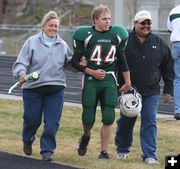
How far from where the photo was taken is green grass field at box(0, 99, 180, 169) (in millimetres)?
8023

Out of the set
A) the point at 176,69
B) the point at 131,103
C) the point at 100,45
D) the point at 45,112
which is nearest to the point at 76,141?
the point at 45,112

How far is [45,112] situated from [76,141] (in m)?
1.64

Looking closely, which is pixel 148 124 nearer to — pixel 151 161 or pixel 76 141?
pixel 151 161

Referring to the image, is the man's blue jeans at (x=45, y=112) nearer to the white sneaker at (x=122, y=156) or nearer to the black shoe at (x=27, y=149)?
the black shoe at (x=27, y=149)

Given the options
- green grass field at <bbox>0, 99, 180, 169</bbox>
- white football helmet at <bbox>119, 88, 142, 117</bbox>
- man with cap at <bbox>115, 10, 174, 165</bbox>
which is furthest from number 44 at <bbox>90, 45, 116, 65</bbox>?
green grass field at <bbox>0, 99, 180, 169</bbox>

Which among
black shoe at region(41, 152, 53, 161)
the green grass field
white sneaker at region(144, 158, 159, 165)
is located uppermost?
black shoe at region(41, 152, 53, 161)

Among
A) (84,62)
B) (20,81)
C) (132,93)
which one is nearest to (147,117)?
(132,93)

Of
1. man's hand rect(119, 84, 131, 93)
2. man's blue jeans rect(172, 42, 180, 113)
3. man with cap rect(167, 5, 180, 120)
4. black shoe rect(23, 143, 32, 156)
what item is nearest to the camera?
man's hand rect(119, 84, 131, 93)

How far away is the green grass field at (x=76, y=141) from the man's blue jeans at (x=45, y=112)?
27 centimetres

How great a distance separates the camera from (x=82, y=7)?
175ft

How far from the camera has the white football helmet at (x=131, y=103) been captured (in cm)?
790

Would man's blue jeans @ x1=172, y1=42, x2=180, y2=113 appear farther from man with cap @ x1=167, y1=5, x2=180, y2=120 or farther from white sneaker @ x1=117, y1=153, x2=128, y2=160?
white sneaker @ x1=117, y1=153, x2=128, y2=160

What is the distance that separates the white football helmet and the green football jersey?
1.16ft

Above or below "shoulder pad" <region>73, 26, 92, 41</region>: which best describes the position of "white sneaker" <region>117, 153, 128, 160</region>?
below
